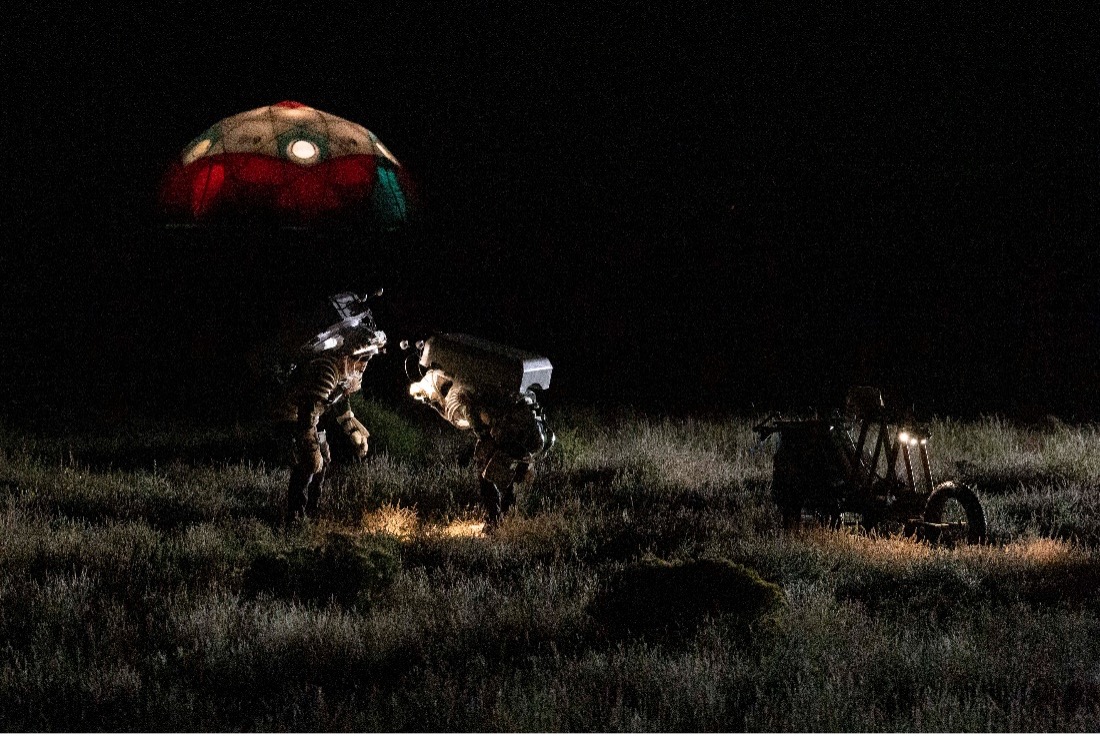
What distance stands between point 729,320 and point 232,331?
26.5 feet

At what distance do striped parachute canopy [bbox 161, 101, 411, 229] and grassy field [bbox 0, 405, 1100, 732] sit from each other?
2.38 metres

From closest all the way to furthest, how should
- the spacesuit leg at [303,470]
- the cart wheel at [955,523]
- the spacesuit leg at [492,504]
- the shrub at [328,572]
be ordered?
the shrub at [328,572] < the cart wheel at [955,523] < the spacesuit leg at [303,470] < the spacesuit leg at [492,504]

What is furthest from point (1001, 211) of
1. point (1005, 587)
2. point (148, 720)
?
point (148, 720)

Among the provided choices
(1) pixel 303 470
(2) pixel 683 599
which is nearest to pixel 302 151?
(1) pixel 303 470

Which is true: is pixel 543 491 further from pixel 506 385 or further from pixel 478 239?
pixel 478 239

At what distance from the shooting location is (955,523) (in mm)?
9094

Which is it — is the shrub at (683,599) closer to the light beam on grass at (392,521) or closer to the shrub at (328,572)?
the shrub at (328,572)

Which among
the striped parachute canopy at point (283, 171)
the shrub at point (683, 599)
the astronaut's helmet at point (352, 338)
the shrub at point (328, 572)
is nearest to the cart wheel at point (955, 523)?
the shrub at point (683, 599)

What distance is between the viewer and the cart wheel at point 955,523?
8.91 metres

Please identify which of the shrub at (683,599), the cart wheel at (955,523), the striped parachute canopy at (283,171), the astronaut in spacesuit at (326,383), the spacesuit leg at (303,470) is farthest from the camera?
the striped parachute canopy at (283,171)

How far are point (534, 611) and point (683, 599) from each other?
0.83 m

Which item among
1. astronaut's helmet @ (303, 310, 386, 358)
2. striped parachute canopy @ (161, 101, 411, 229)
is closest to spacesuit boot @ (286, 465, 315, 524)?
astronaut's helmet @ (303, 310, 386, 358)

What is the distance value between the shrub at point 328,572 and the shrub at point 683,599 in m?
1.38

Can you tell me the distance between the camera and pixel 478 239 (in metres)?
22.8
